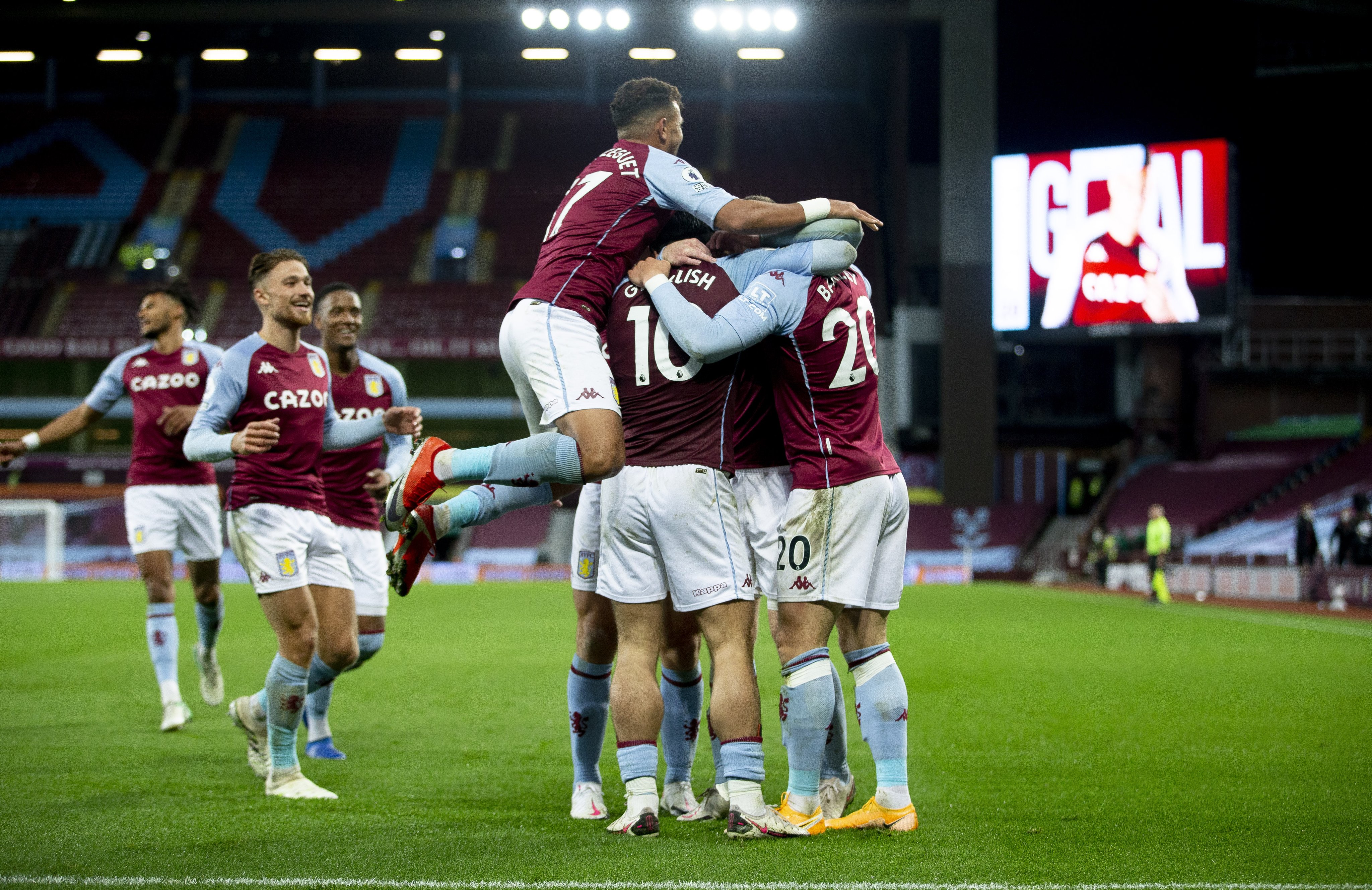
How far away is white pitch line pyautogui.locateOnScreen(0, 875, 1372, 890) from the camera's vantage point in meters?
3.36

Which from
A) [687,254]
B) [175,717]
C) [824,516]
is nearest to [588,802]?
[824,516]

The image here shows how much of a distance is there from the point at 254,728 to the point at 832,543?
282cm

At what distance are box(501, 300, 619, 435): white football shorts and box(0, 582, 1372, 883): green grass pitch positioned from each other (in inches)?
59.2

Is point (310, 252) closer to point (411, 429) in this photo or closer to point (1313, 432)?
point (1313, 432)

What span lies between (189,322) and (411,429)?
276cm

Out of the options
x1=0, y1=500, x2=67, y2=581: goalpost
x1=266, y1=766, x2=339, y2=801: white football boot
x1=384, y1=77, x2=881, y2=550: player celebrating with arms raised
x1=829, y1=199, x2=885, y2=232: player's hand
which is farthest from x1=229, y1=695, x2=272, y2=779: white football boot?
x1=0, y1=500, x2=67, y2=581: goalpost

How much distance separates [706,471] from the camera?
426 cm

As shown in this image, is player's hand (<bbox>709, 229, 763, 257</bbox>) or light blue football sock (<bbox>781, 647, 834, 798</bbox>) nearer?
light blue football sock (<bbox>781, 647, 834, 798</bbox>)

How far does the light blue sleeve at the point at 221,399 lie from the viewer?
518 centimetres

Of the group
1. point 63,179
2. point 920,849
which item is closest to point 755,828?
point 920,849

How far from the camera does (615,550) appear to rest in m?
4.28

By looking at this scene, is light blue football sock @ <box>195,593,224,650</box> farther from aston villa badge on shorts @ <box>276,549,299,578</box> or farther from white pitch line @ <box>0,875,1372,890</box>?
white pitch line @ <box>0,875,1372,890</box>

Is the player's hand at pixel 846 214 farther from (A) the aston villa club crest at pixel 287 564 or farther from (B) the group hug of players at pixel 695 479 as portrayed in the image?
(A) the aston villa club crest at pixel 287 564

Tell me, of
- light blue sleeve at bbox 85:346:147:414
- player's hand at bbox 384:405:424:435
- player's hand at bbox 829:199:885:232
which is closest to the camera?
player's hand at bbox 829:199:885:232
